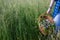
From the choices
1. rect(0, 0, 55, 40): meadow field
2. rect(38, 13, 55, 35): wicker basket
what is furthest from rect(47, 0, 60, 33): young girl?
rect(0, 0, 55, 40): meadow field

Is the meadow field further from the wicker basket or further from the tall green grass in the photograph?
the wicker basket

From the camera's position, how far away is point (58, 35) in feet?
12.0

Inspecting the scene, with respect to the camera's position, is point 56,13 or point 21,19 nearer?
point 56,13

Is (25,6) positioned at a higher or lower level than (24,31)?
higher

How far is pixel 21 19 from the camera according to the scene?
386 centimetres

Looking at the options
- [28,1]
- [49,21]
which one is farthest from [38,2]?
[49,21]

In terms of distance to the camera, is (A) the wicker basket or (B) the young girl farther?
(A) the wicker basket

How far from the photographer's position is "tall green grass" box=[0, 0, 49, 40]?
12.4 feet

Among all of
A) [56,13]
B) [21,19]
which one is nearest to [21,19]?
[21,19]

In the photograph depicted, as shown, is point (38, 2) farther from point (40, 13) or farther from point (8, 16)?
point (8, 16)

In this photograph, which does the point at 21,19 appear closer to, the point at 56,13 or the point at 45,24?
the point at 45,24

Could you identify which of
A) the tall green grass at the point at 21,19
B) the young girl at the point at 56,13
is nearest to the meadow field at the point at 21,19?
the tall green grass at the point at 21,19

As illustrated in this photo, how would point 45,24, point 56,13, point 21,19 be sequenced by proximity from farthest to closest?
point 21,19
point 45,24
point 56,13

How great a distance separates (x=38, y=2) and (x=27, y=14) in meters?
0.31
